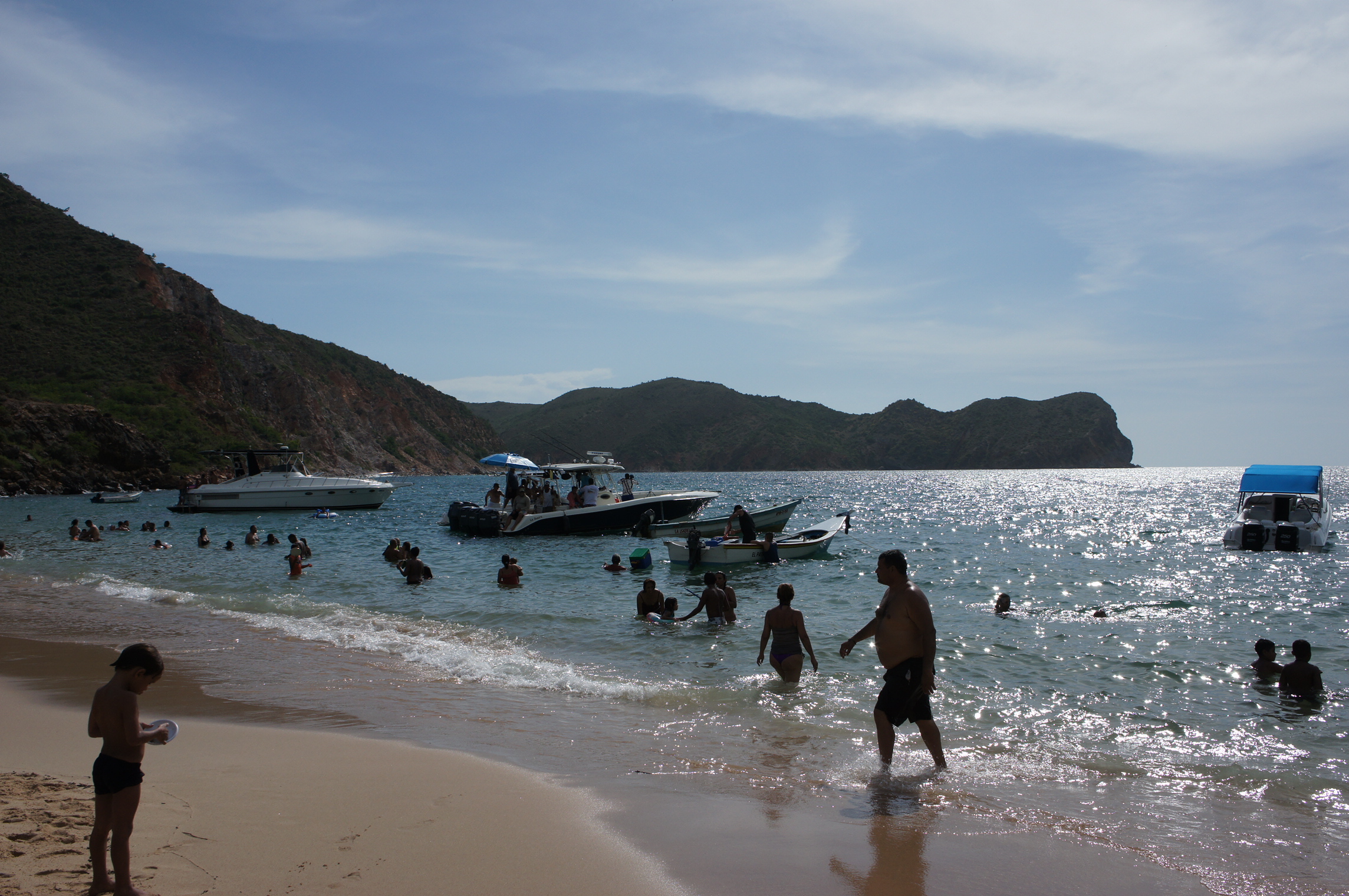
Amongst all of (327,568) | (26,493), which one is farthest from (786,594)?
(26,493)

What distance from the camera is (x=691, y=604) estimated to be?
57.4 ft

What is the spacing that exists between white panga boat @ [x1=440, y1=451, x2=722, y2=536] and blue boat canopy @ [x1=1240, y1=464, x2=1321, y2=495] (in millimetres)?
21097

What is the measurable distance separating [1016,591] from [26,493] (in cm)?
6038

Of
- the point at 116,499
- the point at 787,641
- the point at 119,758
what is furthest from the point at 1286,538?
the point at 116,499

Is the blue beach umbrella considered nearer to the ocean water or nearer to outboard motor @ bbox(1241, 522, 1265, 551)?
the ocean water

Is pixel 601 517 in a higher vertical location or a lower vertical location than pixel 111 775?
lower

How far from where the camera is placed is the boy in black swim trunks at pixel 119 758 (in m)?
3.97

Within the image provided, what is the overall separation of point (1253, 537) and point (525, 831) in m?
34.6

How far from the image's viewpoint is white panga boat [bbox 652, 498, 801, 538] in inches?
1088

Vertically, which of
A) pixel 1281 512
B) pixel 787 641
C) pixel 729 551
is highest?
pixel 1281 512

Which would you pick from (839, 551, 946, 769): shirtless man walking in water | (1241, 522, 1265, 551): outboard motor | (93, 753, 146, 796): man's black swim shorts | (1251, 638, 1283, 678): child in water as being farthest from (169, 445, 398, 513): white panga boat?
(93, 753, 146, 796): man's black swim shorts

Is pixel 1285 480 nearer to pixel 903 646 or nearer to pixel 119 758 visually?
pixel 903 646

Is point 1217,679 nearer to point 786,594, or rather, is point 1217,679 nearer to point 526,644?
point 786,594

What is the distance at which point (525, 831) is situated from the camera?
17.3ft
